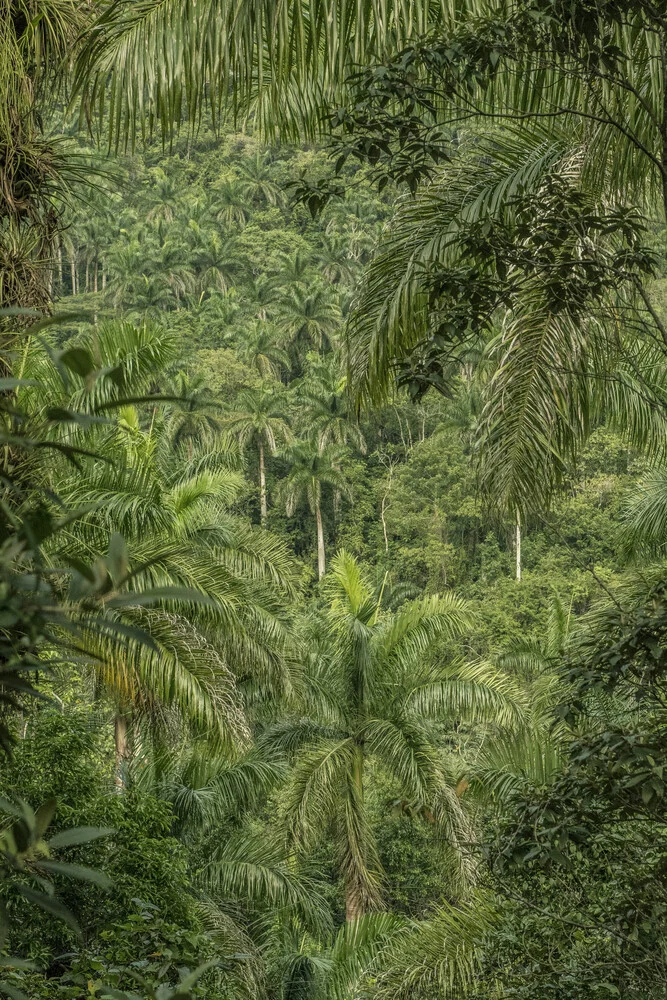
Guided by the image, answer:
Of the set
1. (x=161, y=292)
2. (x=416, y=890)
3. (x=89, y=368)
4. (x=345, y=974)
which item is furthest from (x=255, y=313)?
(x=89, y=368)

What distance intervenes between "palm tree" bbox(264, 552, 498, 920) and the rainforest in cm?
5

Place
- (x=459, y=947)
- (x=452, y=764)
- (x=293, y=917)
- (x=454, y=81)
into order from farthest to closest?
(x=452, y=764), (x=293, y=917), (x=459, y=947), (x=454, y=81)

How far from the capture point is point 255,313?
50.8 meters

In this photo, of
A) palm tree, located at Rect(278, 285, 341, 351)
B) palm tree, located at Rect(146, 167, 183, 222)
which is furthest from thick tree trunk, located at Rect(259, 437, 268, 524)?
palm tree, located at Rect(146, 167, 183, 222)

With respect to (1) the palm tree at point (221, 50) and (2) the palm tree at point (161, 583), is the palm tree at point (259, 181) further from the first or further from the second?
(1) the palm tree at point (221, 50)

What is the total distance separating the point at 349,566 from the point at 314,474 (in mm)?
24100

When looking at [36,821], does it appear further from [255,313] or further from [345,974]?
[255,313]

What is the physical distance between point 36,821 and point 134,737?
11.3 m

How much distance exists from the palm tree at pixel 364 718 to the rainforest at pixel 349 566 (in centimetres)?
5

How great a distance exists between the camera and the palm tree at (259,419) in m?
39.4

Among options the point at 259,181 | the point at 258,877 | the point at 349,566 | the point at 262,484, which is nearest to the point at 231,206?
the point at 259,181

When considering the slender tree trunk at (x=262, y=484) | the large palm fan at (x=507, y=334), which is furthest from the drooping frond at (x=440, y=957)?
the slender tree trunk at (x=262, y=484)

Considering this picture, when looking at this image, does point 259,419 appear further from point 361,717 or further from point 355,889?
point 355,889

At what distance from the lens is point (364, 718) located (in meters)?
15.3
